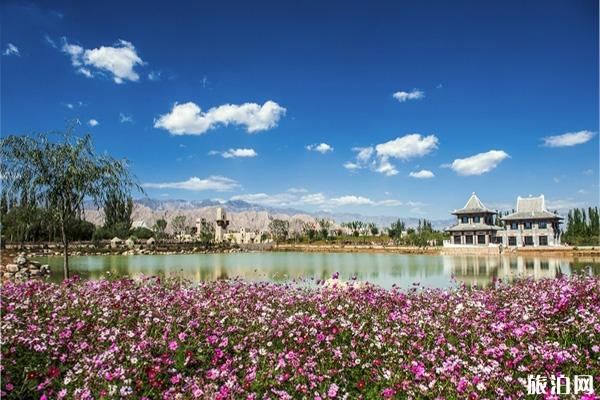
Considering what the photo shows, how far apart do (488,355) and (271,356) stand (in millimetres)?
2445

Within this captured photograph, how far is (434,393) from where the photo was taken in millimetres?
3768

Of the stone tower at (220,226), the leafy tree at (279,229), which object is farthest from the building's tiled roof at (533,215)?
the stone tower at (220,226)

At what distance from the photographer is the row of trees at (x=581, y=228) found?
56088 mm

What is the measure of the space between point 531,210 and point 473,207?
24.7 feet

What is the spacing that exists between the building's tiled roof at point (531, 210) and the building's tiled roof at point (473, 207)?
3.01 meters

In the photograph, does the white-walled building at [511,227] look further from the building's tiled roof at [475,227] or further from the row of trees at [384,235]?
the row of trees at [384,235]

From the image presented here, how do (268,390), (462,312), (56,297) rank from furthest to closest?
(56,297) → (462,312) → (268,390)

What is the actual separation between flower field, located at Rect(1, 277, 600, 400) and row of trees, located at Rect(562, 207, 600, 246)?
57.4m

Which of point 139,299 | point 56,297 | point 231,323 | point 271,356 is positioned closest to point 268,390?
point 271,356

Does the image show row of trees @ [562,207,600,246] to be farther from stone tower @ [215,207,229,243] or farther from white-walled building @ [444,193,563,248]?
stone tower @ [215,207,229,243]

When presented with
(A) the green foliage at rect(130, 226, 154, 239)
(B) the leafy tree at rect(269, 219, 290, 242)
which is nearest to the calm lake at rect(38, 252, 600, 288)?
(B) the leafy tree at rect(269, 219, 290, 242)

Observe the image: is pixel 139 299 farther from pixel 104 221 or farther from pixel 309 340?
pixel 104 221

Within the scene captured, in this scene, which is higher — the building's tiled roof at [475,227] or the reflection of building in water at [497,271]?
the building's tiled roof at [475,227]

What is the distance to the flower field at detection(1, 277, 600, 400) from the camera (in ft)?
13.1
